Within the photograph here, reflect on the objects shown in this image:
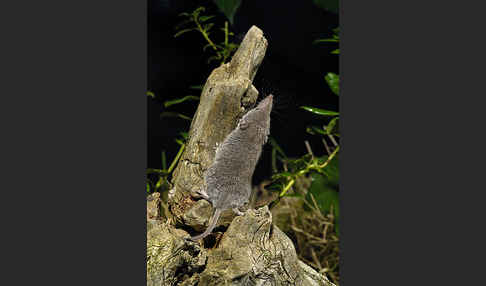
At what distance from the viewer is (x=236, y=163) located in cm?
252

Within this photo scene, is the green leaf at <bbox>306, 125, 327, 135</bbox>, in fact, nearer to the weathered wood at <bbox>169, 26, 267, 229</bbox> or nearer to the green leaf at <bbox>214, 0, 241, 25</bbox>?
the weathered wood at <bbox>169, 26, 267, 229</bbox>

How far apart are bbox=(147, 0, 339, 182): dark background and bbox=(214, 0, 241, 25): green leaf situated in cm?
3

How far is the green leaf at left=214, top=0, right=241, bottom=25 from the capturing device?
102 inches

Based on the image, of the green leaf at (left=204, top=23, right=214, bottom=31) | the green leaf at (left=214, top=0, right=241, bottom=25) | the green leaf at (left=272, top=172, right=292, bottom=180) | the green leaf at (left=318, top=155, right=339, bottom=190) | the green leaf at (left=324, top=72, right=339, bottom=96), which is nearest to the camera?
the green leaf at (left=214, top=0, right=241, bottom=25)

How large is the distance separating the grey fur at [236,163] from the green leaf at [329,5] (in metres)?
0.59

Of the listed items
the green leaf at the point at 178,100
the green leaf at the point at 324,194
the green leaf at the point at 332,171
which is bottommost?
the green leaf at the point at 324,194

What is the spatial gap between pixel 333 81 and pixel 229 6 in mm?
764

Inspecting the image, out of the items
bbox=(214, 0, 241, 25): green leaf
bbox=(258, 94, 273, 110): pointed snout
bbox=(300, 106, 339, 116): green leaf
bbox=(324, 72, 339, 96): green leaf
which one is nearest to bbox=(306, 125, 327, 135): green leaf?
bbox=(300, 106, 339, 116): green leaf

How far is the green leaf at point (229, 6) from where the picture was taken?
2.58 metres

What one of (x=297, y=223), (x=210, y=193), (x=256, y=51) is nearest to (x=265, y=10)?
(x=256, y=51)

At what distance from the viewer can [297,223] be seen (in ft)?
12.0

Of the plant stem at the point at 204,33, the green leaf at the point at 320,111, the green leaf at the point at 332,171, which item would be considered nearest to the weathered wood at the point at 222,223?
the plant stem at the point at 204,33

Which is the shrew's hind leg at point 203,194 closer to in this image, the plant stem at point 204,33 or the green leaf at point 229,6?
the plant stem at point 204,33

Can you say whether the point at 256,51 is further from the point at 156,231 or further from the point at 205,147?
the point at 156,231
